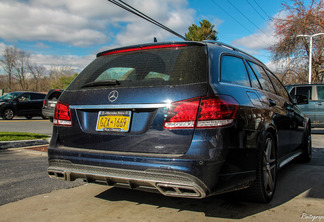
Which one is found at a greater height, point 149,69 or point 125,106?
point 149,69

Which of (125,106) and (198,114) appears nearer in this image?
(198,114)

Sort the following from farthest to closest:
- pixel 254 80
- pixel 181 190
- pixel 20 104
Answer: pixel 20 104
pixel 254 80
pixel 181 190

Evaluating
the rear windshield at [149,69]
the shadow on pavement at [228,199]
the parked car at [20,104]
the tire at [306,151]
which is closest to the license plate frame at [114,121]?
the rear windshield at [149,69]

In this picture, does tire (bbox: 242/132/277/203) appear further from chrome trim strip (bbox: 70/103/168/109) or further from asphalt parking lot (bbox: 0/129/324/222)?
chrome trim strip (bbox: 70/103/168/109)

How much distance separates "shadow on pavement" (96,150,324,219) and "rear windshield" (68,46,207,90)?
137 centimetres

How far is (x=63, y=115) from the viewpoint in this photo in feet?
10.0

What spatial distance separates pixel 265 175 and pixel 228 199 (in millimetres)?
504

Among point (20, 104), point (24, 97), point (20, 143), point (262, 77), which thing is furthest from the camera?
point (24, 97)

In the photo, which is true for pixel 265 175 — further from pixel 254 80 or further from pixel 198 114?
pixel 198 114

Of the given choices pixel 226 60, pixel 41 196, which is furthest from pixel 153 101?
pixel 41 196

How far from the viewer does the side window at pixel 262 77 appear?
12.6 ft

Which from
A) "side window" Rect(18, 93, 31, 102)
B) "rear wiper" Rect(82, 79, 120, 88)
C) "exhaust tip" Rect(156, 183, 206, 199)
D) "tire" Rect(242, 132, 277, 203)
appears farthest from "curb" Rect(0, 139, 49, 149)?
"side window" Rect(18, 93, 31, 102)

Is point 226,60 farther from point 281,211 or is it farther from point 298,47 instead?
point 298,47

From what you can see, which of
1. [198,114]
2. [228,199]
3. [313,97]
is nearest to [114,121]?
[198,114]
